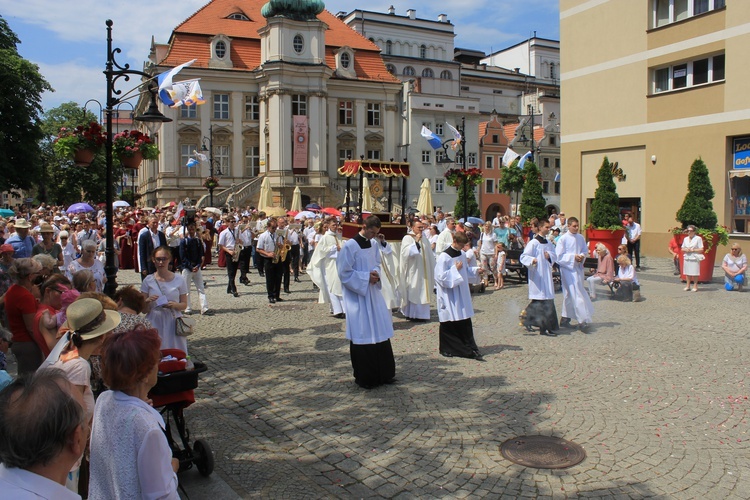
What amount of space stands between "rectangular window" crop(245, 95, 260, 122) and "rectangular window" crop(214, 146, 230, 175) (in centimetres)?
337

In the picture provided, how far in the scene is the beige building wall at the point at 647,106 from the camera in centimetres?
2289

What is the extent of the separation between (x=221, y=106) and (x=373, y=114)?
13.8m

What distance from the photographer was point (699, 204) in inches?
739

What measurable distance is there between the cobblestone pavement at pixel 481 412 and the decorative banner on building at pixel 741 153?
Answer: 13.8 meters

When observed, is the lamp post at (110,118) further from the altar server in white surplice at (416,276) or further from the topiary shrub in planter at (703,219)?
the topiary shrub in planter at (703,219)

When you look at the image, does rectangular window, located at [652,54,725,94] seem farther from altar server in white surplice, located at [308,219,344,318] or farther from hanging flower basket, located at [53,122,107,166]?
hanging flower basket, located at [53,122,107,166]

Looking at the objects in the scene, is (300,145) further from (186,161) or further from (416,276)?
(416,276)

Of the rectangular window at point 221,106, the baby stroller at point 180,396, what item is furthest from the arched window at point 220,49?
the baby stroller at point 180,396

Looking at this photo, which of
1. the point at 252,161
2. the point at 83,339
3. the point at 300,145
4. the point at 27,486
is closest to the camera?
the point at 27,486

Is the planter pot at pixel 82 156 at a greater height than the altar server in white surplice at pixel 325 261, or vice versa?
the planter pot at pixel 82 156

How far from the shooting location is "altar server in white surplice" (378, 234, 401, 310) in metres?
11.9

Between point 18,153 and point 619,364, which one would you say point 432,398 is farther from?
point 18,153

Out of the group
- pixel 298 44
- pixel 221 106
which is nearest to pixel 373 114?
pixel 298 44

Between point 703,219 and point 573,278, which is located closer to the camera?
point 573,278
